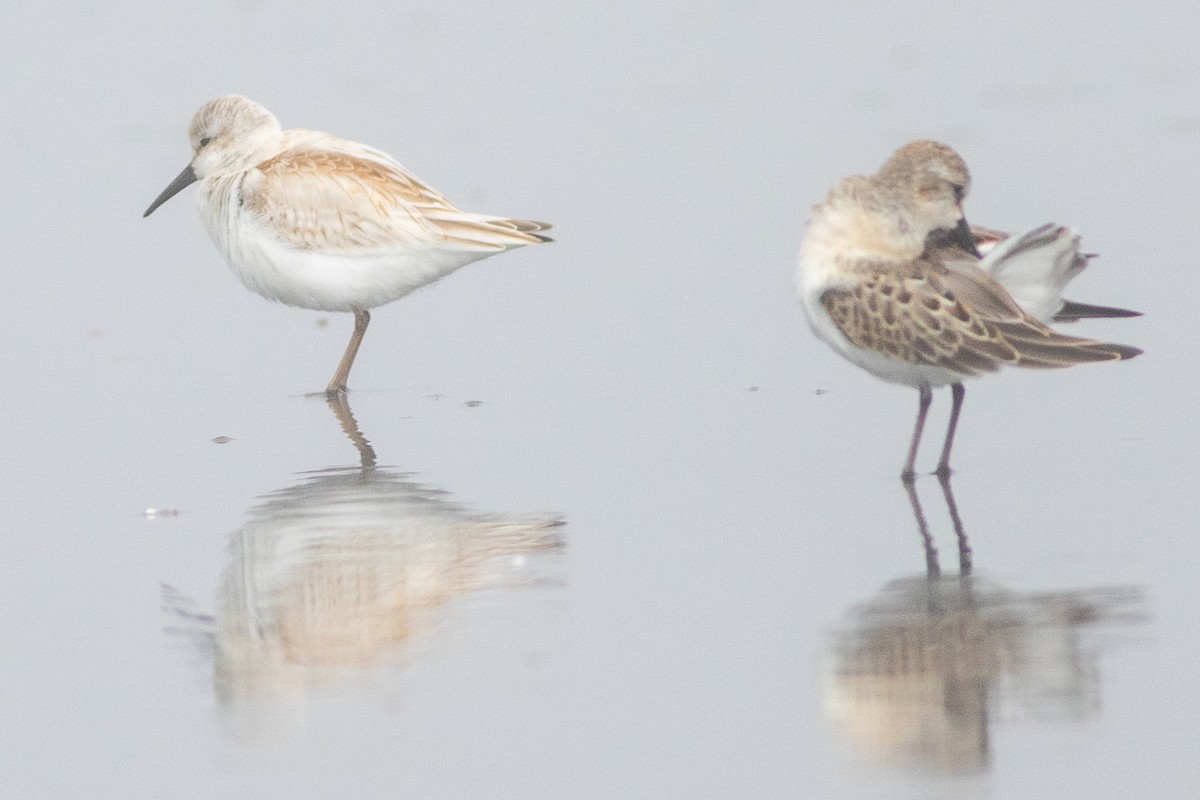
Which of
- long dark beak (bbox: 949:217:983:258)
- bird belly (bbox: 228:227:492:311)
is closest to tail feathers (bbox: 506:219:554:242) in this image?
bird belly (bbox: 228:227:492:311)

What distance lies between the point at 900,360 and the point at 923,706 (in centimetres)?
250

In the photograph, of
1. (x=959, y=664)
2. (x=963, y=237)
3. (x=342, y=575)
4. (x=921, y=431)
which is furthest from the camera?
(x=963, y=237)

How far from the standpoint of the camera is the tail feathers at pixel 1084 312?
8.40m

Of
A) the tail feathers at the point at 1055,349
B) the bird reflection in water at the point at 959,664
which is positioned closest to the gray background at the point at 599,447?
the bird reflection in water at the point at 959,664

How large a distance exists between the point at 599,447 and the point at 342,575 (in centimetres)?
205

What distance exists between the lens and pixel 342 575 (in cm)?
699

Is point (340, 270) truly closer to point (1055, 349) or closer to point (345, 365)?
point (345, 365)

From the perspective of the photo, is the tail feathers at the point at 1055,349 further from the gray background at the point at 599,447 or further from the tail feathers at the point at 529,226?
the tail feathers at the point at 529,226

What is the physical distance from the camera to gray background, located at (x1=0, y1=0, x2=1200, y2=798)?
5602 mm

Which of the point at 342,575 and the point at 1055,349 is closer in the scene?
the point at 342,575

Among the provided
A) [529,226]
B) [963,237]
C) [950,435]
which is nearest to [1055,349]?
[950,435]

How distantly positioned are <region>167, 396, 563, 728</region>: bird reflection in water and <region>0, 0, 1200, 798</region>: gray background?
45 mm

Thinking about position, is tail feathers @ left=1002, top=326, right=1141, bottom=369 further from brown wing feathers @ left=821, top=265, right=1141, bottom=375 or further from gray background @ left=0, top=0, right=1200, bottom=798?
gray background @ left=0, top=0, right=1200, bottom=798

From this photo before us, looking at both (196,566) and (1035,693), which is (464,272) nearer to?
(196,566)
